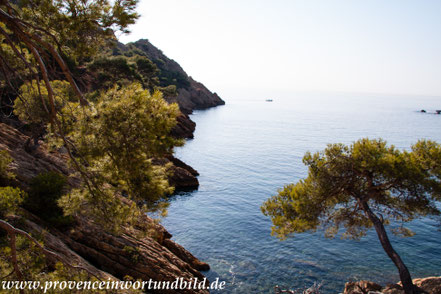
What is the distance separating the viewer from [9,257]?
6195 millimetres

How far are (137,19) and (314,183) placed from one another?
12230 millimetres

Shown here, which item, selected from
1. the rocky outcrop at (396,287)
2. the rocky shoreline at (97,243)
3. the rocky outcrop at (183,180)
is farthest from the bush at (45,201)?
the rocky outcrop at (183,180)

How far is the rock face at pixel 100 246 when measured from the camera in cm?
1255

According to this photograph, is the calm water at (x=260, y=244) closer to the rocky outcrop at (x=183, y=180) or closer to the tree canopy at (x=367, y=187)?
the rocky outcrop at (x=183, y=180)

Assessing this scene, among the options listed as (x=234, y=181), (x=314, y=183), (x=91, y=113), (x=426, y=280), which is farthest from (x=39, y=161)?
(x=234, y=181)

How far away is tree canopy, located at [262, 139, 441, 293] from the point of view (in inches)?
549

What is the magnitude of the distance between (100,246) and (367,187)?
14.3m

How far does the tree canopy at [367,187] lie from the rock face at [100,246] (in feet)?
22.0

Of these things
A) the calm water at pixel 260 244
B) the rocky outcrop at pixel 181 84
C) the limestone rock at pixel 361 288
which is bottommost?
the calm water at pixel 260 244

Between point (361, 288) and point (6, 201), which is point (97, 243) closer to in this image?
point (6, 201)

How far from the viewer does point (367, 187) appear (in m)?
15.4

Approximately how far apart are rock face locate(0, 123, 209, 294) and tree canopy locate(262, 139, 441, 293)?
672 centimetres

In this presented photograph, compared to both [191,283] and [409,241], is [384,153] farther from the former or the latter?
[409,241]

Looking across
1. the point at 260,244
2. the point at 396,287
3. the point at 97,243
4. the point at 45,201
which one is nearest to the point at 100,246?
the point at 97,243
